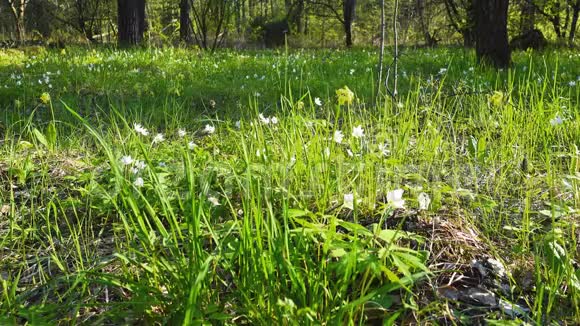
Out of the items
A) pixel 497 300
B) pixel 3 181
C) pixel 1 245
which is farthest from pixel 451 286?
pixel 3 181

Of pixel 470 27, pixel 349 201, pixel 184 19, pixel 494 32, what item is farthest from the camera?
pixel 184 19

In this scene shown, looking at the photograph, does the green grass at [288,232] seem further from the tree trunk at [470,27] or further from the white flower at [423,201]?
the tree trunk at [470,27]

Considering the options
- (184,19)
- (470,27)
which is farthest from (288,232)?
(184,19)

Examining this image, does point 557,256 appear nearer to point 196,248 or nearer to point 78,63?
point 196,248

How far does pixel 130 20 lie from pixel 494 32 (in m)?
9.04

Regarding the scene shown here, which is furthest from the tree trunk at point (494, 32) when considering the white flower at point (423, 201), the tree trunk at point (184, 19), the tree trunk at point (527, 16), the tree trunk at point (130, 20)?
the tree trunk at point (184, 19)

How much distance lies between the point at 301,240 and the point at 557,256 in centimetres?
84

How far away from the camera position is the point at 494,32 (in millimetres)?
6715

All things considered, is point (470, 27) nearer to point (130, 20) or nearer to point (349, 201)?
point (130, 20)

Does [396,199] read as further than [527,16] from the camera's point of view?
No

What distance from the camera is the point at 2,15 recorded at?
26625 mm

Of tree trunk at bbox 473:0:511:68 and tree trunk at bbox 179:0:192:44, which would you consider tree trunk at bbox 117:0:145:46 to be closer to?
tree trunk at bbox 179:0:192:44

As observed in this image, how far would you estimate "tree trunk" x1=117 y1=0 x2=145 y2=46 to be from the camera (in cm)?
1201

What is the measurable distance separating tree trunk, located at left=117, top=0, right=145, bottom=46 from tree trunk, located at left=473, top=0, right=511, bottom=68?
8.66m
